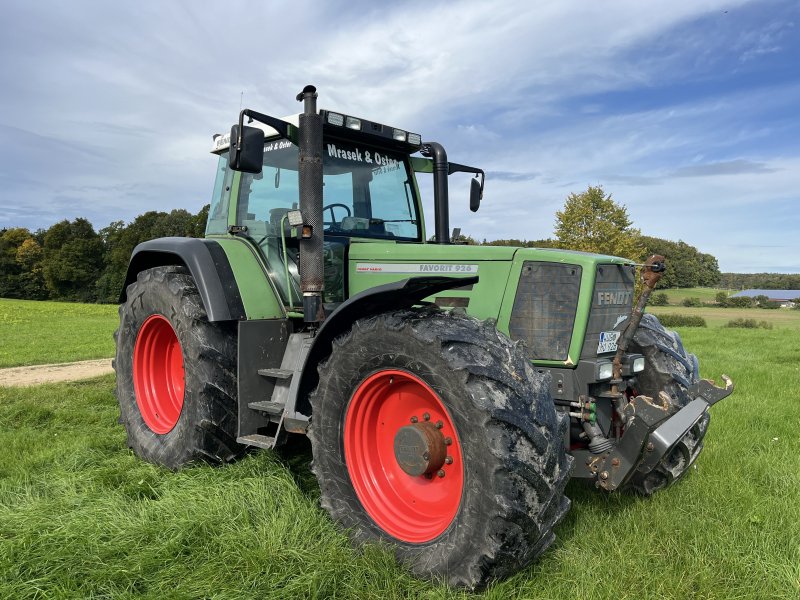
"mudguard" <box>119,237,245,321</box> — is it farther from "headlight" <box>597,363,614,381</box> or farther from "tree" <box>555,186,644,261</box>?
"tree" <box>555,186,644,261</box>

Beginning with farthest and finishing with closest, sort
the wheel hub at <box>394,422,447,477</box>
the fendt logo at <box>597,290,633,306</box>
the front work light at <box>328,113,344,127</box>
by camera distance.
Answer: the front work light at <box>328,113,344,127</box> < the fendt logo at <box>597,290,633,306</box> < the wheel hub at <box>394,422,447,477</box>

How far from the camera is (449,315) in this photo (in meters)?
3.22

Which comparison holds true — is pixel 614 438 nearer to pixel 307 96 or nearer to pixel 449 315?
pixel 449 315

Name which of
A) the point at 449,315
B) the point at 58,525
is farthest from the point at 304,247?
the point at 58,525

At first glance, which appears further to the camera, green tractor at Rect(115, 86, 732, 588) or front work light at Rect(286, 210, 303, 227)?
front work light at Rect(286, 210, 303, 227)

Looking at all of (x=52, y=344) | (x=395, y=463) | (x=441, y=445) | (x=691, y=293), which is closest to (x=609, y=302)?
(x=441, y=445)

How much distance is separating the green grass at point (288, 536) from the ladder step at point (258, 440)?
23cm

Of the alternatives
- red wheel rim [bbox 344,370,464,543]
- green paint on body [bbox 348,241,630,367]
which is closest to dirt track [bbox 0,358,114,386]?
green paint on body [bbox 348,241,630,367]

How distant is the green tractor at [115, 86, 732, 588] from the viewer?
284 cm

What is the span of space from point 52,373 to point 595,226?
18139mm

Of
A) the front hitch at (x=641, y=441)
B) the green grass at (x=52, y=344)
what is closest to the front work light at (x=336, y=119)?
the front hitch at (x=641, y=441)

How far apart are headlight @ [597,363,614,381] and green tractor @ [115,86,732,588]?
1 cm

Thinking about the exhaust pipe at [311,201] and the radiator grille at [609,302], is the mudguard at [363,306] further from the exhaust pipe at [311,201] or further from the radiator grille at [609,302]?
the radiator grille at [609,302]

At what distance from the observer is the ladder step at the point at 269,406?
158 inches
